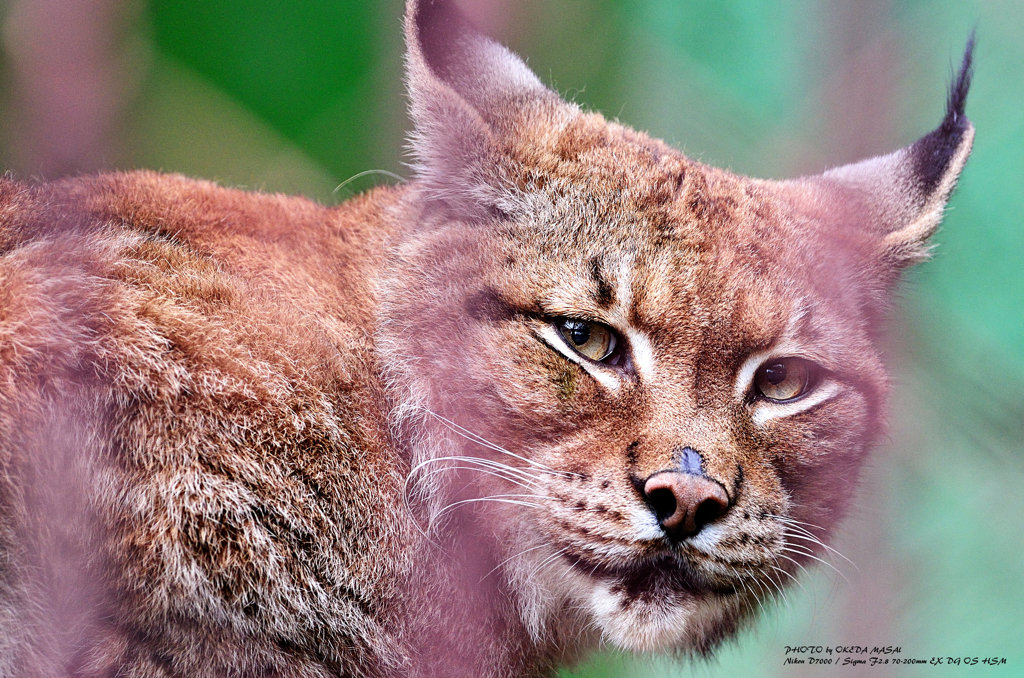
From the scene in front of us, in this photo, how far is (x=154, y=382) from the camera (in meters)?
2.41

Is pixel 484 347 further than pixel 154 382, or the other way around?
pixel 484 347

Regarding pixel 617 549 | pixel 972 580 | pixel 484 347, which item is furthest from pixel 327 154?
pixel 972 580

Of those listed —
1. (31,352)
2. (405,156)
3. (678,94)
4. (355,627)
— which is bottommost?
(355,627)

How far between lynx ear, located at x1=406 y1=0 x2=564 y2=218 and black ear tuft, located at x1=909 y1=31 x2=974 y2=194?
1.41m

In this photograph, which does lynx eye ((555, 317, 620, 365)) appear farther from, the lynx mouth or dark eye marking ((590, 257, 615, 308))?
the lynx mouth

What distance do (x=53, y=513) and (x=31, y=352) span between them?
0.40 metres

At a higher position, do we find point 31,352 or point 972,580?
point 972,580

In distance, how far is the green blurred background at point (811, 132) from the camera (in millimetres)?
3281

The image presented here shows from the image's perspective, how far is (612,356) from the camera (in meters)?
2.72

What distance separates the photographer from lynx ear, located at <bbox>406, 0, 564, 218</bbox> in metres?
2.82

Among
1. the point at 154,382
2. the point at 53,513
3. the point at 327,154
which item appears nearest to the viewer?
the point at 53,513

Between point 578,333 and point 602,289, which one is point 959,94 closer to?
point 602,289

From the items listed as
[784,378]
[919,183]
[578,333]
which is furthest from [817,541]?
[919,183]

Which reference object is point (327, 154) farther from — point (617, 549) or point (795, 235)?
point (617, 549)
